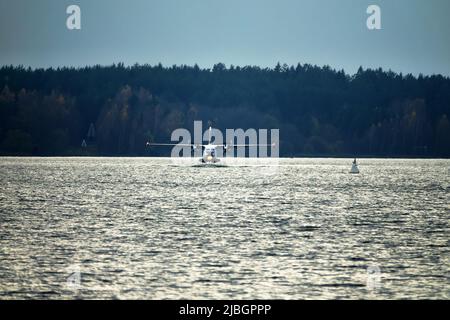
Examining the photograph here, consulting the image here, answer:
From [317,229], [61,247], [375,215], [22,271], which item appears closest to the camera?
[22,271]

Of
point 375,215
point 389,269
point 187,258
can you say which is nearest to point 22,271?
point 187,258

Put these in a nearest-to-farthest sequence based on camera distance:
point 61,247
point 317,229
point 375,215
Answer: point 61,247 < point 317,229 < point 375,215

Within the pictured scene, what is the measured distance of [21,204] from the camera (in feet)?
250

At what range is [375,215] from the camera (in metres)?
66.9

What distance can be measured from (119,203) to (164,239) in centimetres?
3040

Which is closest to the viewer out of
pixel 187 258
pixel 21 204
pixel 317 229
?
pixel 187 258
